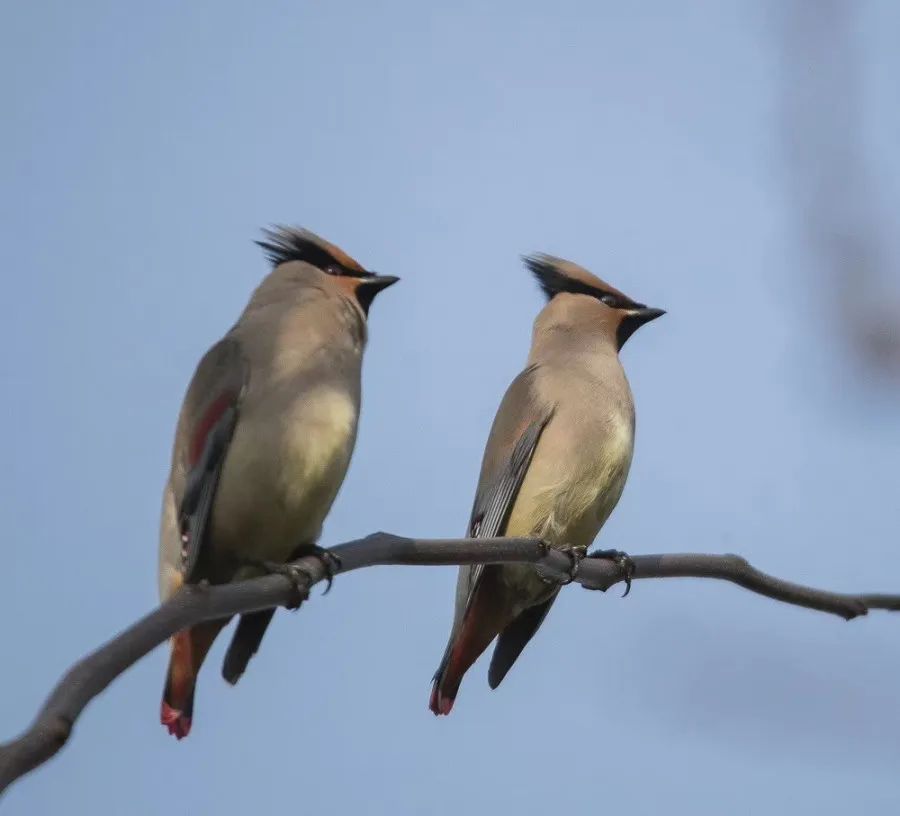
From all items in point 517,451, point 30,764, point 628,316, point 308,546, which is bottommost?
point 30,764

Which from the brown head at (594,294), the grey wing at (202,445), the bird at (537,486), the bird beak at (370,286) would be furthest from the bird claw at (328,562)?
the brown head at (594,294)

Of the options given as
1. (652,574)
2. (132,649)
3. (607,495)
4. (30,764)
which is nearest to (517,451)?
(607,495)

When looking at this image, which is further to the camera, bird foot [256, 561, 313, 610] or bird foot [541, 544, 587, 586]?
bird foot [541, 544, 587, 586]

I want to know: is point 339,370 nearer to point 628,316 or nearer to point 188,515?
point 188,515

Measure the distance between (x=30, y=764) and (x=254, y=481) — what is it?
2.13 m

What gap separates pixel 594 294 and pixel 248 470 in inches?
84.0

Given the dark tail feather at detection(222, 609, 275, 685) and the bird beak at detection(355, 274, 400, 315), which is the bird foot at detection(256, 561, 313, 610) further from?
the bird beak at detection(355, 274, 400, 315)

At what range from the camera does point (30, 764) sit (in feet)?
7.43

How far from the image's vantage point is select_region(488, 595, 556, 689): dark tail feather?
5.29m

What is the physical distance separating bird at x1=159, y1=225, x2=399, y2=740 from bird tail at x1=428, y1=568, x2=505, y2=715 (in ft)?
2.46

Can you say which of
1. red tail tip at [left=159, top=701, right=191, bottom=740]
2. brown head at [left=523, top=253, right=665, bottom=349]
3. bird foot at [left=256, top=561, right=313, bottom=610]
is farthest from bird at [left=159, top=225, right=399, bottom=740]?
brown head at [left=523, top=253, right=665, bottom=349]

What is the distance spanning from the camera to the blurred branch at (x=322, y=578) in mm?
2334

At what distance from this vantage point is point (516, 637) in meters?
5.34

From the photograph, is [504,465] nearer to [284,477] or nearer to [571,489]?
[571,489]
